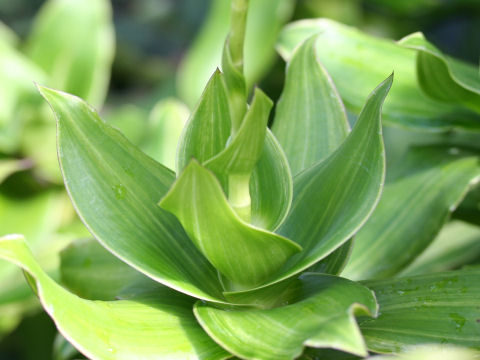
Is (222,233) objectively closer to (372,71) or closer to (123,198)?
(123,198)

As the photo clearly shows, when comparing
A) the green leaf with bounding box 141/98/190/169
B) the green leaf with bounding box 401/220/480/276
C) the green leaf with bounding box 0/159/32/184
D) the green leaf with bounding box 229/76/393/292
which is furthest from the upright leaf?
the green leaf with bounding box 0/159/32/184

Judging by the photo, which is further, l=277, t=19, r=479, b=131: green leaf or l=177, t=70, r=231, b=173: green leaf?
l=277, t=19, r=479, b=131: green leaf

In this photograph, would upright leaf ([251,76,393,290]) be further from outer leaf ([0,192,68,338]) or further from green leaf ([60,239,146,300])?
outer leaf ([0,192,68,338])

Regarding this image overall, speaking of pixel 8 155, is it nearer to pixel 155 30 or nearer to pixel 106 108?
pixel 106 108

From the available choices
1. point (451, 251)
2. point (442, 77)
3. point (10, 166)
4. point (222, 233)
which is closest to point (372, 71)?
point (442, 77)

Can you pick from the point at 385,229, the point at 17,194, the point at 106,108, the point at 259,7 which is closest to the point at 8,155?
the point at 17,194

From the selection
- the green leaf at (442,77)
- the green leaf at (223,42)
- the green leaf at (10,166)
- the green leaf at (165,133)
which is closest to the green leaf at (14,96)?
the green leaf at (10,166)

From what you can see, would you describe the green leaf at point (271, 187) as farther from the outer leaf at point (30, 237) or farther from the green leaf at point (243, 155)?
the outer leaf at point (30, 237)
